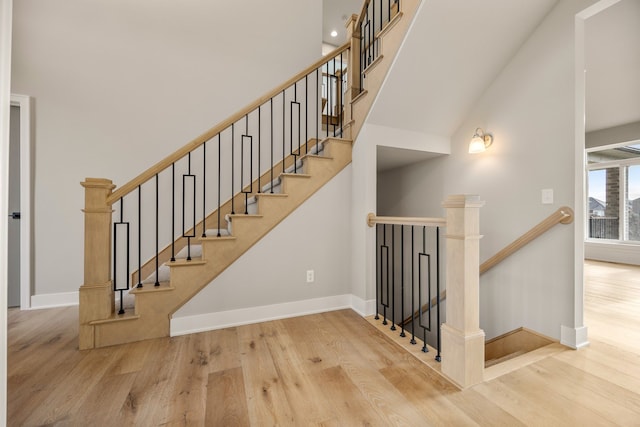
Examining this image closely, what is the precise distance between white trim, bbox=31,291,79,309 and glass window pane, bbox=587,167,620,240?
825cm

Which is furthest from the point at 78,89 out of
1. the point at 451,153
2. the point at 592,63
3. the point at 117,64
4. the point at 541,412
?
the point at 592,63

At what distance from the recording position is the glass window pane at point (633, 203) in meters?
4.66

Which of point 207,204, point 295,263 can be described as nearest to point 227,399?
point 295,263

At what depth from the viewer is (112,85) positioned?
9.40ft

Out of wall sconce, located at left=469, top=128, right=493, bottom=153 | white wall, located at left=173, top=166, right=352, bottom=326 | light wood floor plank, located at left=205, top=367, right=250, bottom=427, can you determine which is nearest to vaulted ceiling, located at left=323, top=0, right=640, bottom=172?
wall sconce, located at left=469, top=128, right=493, bottom=153

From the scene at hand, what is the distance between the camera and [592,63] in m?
3.06

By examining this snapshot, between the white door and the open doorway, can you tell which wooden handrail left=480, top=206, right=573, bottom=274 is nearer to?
the open doorway

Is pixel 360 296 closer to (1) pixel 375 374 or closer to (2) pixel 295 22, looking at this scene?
(1) pixel 375 374

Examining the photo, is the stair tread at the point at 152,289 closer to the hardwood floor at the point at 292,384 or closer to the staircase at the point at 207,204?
the staircase at the point at 207,204

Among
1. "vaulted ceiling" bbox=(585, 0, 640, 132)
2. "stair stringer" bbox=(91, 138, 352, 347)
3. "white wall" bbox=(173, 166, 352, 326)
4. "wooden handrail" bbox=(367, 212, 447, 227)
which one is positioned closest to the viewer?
"wooden handrail" bbox=(367, 212, 447, 227)

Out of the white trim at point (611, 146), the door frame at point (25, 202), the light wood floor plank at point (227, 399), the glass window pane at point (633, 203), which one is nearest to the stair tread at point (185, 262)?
the light wood floor plank at point (227, 399)

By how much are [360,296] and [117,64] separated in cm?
354

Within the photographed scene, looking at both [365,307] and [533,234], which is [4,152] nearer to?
[365,307]

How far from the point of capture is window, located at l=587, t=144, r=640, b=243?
469 cm
